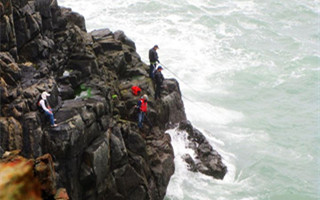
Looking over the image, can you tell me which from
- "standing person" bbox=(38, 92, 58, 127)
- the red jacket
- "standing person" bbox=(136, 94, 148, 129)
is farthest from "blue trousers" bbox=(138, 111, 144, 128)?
"standing person" bbox=(38, 92, 58, 127)

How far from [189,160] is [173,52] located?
19075mm

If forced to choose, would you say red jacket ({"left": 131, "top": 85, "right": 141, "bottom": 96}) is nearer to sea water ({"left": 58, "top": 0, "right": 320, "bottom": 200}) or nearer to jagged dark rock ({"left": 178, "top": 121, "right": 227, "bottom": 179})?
sea water ({"left": 58, "top": 0, "right": 320, "bottom": 200})

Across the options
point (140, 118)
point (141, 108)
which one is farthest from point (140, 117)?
point (141, 108)

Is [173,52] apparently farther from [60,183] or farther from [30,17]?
[60,183]

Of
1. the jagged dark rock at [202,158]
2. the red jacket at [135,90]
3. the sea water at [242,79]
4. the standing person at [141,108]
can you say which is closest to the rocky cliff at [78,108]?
the red jacket at [135,90]

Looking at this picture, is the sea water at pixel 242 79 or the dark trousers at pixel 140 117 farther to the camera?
the sea water at pixel 242 79

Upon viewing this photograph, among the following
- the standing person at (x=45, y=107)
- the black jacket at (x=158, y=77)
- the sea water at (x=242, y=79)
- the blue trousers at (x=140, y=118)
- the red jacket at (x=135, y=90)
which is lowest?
the sea water at (x=242, y=79)

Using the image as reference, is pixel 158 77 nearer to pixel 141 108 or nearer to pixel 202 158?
pixel 141 108

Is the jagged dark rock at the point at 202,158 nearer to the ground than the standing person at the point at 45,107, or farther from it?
nearer to the ground

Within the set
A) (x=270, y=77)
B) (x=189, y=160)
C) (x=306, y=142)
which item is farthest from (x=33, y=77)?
(x=270, y=77)

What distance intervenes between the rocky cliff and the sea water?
312 cm

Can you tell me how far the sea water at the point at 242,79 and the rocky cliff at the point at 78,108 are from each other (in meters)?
3.12

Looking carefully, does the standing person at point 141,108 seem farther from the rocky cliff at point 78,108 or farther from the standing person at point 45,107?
the standing person at point 45,107

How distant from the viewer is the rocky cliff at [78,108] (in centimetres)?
1520
